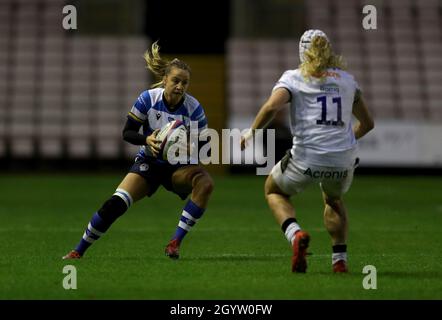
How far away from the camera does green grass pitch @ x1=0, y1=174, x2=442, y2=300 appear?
766 centimetres

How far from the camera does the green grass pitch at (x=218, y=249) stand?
25.1 feet

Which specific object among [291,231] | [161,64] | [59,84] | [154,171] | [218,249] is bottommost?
[218,249]

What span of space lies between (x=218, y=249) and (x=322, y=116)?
9.21 ft

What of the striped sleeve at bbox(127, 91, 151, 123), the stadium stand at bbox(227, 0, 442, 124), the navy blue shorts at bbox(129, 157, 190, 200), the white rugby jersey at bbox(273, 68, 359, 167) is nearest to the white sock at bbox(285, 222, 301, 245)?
the white rugby jersey at bbox(273, 68, 359, 167)

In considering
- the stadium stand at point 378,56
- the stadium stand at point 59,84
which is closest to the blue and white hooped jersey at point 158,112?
the stadium stand at point 59,84

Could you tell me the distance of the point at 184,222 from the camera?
9602mm

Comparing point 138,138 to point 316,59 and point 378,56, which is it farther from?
point 378,56

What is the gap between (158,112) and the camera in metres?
9.58

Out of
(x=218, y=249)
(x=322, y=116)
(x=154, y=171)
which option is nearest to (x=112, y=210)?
(x=154, y=171)

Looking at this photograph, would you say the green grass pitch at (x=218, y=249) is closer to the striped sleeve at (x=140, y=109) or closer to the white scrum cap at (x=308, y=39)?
the striped sleeve at (x=140, y=109)

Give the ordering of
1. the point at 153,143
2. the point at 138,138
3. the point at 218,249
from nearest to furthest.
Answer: the point at 153,143 → the point at 138,138 → the point at 218,249

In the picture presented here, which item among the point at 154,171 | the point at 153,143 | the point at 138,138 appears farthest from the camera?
the point at 154,171

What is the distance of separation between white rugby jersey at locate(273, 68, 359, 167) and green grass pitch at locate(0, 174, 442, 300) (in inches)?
37.6
